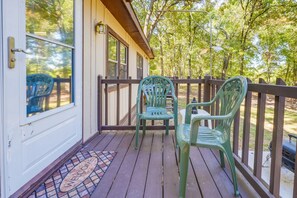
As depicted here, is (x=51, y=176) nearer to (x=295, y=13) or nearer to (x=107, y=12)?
(x=107, y=12)

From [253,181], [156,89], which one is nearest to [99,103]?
[156,89]

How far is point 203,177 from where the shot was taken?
2.12 metres

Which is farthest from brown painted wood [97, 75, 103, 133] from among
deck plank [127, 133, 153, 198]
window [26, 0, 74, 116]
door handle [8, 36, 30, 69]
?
door handle [8, 36, 30, 69]

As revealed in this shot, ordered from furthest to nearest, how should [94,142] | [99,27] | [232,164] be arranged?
[99,27] → [94,142] → [232,164]

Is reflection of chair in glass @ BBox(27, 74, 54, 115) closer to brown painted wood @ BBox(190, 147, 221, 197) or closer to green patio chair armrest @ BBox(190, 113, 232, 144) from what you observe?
green patio chair armrest @ BBox(190, 113, 232, 144)

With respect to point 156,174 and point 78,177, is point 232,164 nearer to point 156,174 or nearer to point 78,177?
point 156,174

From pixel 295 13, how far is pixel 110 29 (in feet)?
30.9

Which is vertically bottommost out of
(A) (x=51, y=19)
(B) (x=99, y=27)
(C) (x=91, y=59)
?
(C) (x=91, y=59)

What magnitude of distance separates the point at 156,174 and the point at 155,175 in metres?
0.03

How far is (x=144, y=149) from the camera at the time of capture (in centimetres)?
292

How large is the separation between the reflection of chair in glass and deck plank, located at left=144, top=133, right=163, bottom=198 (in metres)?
1.15

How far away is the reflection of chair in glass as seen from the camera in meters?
1.86

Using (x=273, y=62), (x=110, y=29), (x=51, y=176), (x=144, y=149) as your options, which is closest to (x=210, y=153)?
(x=144, y=149)

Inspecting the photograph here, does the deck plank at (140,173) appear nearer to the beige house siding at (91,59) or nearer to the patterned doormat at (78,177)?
the patterned doormat at (78,177)
